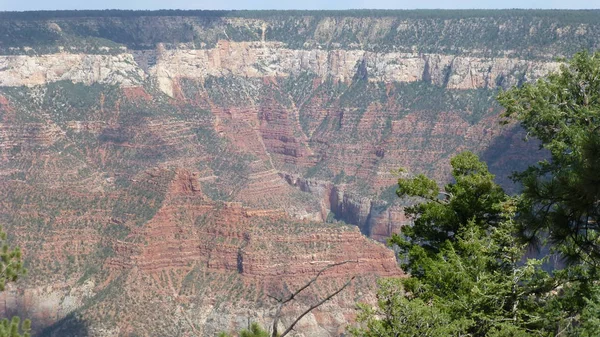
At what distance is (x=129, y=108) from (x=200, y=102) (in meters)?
25.8

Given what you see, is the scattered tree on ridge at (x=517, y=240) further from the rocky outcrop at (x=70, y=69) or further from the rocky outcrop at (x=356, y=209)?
the rocky outcrop at (x=70, y=69)

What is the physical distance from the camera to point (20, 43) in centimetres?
16150

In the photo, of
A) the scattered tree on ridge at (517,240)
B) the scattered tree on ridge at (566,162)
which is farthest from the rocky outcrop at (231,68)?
the scattered tree on ridge at (517,240)

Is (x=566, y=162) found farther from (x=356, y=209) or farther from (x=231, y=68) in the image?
(x=231, y=68)

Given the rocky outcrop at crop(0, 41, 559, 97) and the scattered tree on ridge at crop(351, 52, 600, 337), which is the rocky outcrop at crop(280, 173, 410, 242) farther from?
the scattered tree on ridge at crop(351, 52, 600, 337)

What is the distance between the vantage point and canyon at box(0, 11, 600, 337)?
84.4m

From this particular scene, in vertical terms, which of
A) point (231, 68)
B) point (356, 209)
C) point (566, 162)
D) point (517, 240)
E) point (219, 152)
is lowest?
point (517, 240)

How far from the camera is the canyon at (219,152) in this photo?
84.4 m

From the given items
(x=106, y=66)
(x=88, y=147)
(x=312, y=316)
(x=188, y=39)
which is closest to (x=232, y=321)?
(x=312, y=316)

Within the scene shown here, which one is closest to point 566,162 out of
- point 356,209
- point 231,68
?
point 356,209

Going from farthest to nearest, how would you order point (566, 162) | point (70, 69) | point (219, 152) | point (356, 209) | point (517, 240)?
point (70, 69), point (219, 152), point (356, 209), point (566, 162), point (517, 240)

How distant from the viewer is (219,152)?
534 ft

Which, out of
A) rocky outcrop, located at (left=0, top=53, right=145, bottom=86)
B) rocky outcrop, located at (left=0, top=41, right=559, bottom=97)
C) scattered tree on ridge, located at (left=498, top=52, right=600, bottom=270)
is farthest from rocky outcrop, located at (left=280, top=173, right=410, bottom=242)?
scattered tree on ridge, located at (left=498, top=52, right=600, bottom=270)

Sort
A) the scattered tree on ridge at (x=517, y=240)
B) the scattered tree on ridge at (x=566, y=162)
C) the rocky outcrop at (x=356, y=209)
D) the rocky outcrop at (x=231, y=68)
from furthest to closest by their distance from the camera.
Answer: the rocky outcrop at (x=231, y=68)
the rocky outcrop at (x=356, y=209)
the scattered tree on ridge at (x=517, y=240)
the scattered tree on ridge at (x=566, y=162)
